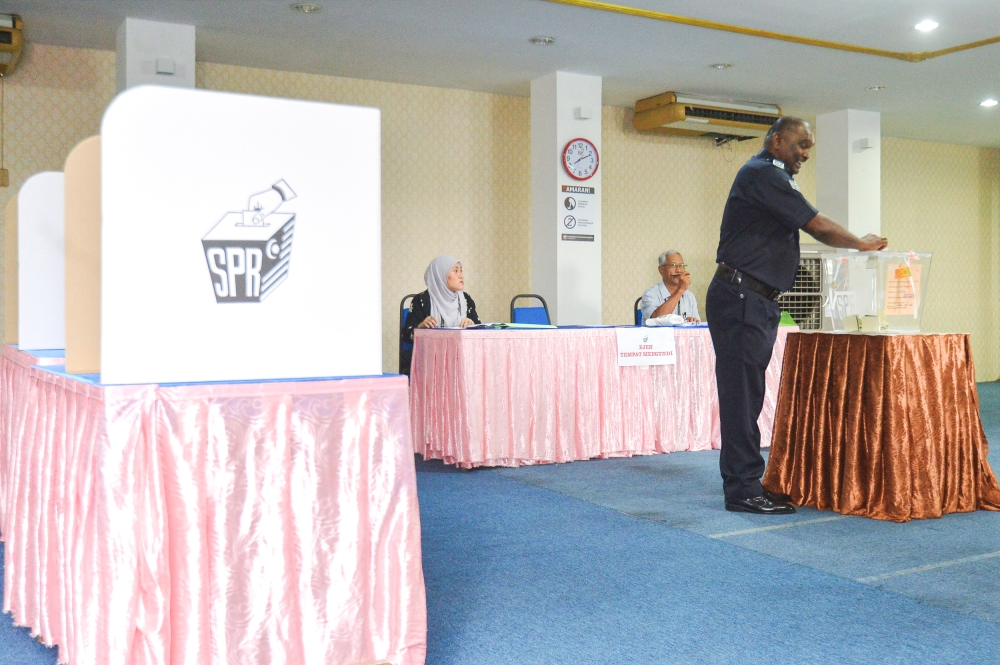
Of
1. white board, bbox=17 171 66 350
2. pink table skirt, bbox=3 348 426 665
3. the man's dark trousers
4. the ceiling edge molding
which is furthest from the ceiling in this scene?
pink table skirt, bbox=3 348 426 665

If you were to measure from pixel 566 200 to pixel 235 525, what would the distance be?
17.7 ft

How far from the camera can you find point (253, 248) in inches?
66.1

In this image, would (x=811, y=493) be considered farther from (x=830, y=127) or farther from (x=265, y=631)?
(x=830, y=127)

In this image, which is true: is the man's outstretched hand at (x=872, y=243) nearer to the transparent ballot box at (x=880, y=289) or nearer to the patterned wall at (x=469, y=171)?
the transparent ballot box at (x=880, y=289)

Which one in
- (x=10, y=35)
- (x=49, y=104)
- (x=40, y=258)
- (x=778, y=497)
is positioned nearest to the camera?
(x=40, y=258)

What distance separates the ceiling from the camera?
513 cm

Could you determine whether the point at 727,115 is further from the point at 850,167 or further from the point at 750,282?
the point at 750,282

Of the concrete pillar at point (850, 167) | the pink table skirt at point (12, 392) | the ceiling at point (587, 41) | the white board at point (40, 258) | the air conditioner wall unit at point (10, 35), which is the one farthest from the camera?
the concrete pillar at point (850, 167)

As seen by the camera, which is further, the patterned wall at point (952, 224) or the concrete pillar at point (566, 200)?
the patterned wall at point (952, 224)

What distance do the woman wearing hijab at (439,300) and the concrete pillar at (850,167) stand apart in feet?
15.0

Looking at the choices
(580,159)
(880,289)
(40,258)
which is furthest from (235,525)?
(580,159)

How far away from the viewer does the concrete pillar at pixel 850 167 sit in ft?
26.5

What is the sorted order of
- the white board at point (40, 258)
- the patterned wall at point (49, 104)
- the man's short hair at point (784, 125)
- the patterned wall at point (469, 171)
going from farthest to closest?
the patterned wall at point (469, 171) → the patterned wall at point (49, 104) → the man's short hair at point (784, 125) → the white board at point (40, 258)

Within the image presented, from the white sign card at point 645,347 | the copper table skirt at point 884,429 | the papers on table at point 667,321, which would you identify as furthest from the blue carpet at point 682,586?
the papers on table at point 667,321
